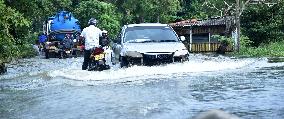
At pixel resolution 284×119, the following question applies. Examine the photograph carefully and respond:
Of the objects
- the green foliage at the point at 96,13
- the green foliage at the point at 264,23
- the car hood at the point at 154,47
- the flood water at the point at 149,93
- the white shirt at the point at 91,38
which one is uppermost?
the green foliage at the point at 96,13

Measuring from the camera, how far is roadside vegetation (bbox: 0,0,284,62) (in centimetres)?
1622

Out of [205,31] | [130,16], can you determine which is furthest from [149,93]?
[130,16]

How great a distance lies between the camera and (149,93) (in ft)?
31.4

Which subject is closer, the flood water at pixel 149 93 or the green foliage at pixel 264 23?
the flood water at pixel 149 93

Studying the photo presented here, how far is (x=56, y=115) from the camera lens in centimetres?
759

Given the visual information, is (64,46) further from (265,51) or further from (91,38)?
(91,38)

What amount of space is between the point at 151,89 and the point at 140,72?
334cm

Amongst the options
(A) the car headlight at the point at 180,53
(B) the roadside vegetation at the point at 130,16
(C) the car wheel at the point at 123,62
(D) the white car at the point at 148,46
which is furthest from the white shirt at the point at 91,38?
(A) the car headlight at the point at 180,53

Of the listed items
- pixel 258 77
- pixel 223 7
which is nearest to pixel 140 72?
pixel 258 77

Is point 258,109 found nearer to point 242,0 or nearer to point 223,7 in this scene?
point 242,0

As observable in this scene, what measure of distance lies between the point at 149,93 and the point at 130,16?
124 ft

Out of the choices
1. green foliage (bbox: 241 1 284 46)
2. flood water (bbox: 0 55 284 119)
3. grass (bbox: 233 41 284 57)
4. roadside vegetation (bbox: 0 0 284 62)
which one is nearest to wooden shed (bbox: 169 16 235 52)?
roadside vegetation (bbox: 0 0 284 62)

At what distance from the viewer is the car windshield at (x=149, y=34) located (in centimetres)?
1586

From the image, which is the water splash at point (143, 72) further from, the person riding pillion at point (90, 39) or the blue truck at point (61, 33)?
the blue truck at point (61, 33)
